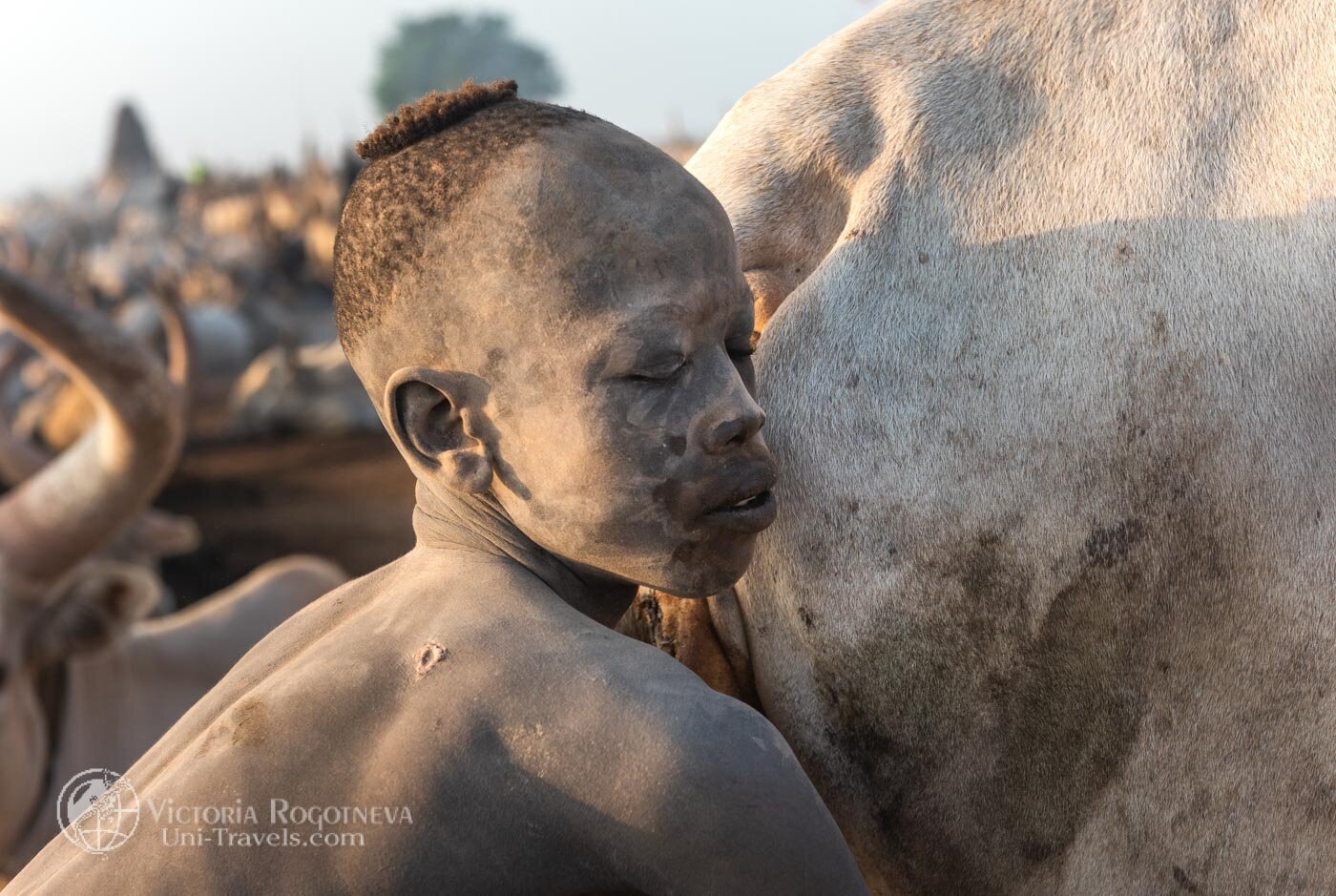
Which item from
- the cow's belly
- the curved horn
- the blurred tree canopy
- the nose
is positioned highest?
the nose

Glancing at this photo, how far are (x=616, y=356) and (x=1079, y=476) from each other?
42 cm

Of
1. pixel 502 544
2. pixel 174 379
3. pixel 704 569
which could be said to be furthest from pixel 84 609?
pixel 704 569

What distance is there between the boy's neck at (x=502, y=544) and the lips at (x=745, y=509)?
14 cm

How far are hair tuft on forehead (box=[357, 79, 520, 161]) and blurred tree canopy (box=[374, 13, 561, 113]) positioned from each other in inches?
1810

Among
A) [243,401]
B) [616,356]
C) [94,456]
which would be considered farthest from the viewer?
[243,401]

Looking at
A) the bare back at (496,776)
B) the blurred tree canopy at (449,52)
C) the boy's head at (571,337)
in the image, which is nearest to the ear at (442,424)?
the boy's head at (571,337)

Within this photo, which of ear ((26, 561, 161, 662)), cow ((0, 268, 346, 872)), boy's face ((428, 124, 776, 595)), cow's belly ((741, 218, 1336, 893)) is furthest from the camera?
ear ((26, 561, 161, 662))

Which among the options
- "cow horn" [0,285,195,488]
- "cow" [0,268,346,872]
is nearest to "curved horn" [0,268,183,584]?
"cow" [0,268,346,872]

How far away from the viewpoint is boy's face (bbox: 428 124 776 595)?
1173 millimetres

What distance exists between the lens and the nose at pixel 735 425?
1180 mm

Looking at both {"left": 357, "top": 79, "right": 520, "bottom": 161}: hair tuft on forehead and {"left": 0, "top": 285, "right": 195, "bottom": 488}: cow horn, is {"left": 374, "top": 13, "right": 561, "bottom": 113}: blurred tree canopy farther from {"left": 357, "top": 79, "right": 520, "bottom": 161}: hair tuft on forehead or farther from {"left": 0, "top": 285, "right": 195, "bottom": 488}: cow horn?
{"left": 357, "top": 79, "right": 520, "bottom": 161}: hair tuft on forehead

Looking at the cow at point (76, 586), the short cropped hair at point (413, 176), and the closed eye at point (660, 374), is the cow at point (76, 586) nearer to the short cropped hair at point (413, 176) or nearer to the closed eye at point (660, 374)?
the short cropped hair at point (413, 176)

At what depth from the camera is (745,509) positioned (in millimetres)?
1233

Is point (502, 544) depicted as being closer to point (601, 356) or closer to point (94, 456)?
point (601, 356)
